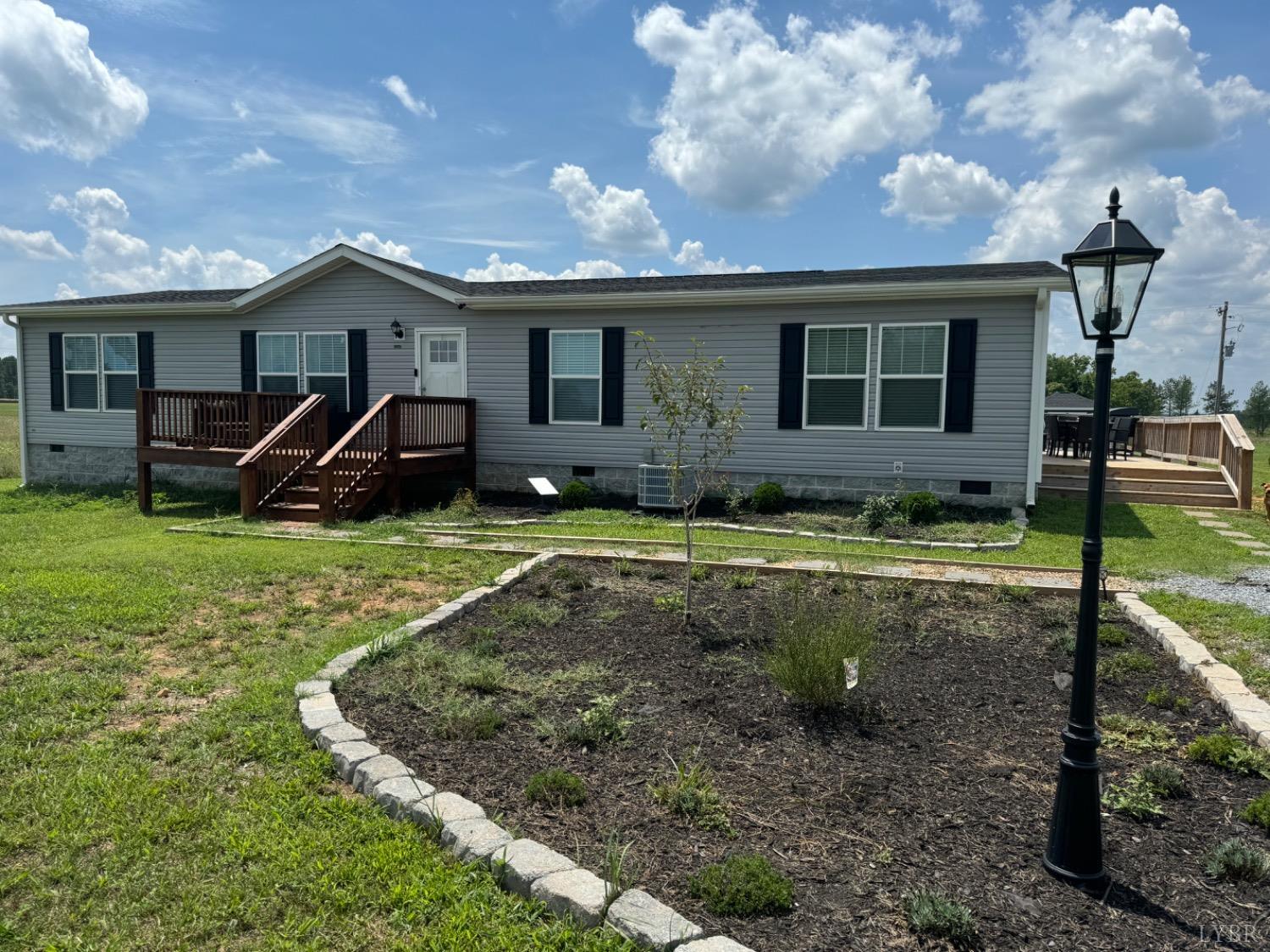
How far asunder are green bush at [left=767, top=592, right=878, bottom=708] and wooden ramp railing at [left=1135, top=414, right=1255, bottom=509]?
32.0 ft

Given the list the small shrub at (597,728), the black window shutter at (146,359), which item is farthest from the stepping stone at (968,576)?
the black window shutter at (146,359)

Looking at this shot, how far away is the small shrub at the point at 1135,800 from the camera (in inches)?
112

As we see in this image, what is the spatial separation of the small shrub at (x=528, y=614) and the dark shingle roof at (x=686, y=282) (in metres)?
6.21

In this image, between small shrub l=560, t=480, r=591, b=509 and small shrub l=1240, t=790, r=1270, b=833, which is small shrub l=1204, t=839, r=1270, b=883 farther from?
small shrub l=560, t=480, r=591, b=509

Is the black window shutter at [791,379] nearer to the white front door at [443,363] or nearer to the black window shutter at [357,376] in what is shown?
Result: the white front door at [443,363]

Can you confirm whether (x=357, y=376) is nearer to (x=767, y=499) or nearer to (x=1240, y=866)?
(x=767, y=499)

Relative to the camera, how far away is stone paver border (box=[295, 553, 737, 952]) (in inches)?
84.1

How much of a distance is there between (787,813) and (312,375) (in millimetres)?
11537

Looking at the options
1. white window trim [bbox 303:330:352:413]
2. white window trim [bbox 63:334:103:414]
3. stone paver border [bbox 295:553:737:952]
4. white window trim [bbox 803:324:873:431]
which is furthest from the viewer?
white window trim [bbox 63:334:103:414]

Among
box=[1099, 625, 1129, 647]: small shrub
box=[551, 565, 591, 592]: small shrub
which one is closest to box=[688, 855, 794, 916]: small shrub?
box=[1099, 625, 1129, 647]: small shrub

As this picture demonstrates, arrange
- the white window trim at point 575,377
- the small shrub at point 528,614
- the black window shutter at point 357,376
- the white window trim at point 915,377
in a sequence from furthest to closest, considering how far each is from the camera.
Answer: the black window shutter at point 357,376 → the white window trim at point 575,377 → the white window trim at point 915,377 → the small shrub at point 528,614

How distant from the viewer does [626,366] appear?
36.6 feet

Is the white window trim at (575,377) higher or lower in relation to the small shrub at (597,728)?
higher

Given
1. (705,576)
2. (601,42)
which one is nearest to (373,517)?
(705,576)
